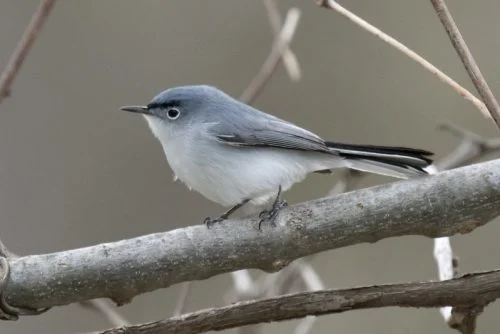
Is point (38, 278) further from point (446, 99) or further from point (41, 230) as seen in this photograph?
point (446, 99)

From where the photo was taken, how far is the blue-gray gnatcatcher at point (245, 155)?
172 centimetres

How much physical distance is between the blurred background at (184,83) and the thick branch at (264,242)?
6.62 ft

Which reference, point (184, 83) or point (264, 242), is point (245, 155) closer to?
point (264, 242)

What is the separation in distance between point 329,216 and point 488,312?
2.11 m

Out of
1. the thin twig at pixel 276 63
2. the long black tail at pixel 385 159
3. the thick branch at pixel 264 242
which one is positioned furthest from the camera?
the thin twig at pixel 276 63

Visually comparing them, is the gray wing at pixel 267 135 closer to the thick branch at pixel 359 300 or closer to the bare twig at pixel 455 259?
the bare twig at pixel 455 259

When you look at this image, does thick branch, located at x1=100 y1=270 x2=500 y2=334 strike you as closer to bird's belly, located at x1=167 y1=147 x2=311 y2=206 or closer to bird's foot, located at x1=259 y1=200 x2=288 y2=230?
bird's foot, located at x1=259 y1=200 x2=288 y2=230

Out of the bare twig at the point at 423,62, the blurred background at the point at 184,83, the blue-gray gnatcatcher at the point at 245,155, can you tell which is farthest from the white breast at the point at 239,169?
the blurred background at the point at 184,83

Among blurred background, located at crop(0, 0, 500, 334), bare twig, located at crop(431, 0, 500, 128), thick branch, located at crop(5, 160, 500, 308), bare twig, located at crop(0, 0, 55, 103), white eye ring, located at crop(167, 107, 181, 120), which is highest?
blurred background, located at crop(0, 0, 500, 334)

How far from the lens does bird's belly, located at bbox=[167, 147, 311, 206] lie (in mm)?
1735

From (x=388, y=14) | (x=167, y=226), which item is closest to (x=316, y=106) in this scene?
(x=388, y=14)

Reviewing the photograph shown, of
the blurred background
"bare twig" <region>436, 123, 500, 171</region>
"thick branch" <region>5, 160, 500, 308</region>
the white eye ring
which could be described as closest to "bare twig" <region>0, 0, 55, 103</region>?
"thick branch" <region>5, 160, 500, 308</region>

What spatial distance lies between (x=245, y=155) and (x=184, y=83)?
1.65 m

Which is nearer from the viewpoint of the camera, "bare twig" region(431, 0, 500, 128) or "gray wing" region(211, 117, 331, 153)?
"bare twig" region(431, 0, 500, 128)
